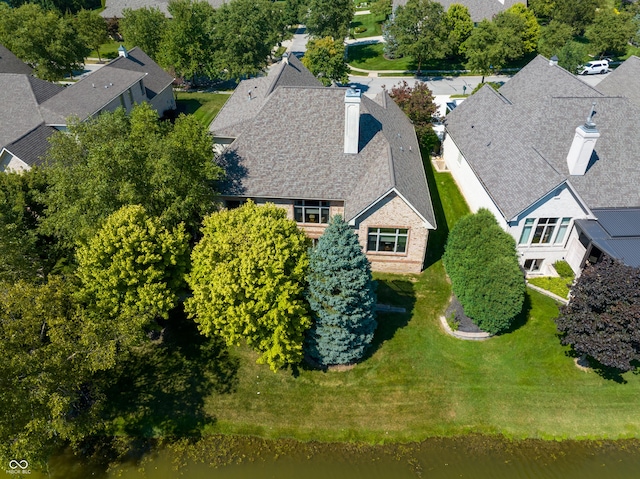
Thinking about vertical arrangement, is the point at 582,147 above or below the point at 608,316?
above

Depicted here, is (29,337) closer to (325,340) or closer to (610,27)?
(325,340)

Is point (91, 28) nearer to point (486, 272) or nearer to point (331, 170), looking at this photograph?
point (331, 170)

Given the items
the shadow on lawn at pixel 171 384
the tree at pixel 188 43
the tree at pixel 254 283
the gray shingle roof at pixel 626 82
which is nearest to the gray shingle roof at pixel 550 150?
the gray shingle roof at pixel 626 82

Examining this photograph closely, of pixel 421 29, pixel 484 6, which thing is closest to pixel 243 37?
pixel 421 29

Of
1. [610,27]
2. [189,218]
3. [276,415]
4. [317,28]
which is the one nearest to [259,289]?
[276,415]

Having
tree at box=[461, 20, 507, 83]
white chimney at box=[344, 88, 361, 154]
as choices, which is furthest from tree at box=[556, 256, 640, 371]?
tree at box=[461, 20, 507, 83]

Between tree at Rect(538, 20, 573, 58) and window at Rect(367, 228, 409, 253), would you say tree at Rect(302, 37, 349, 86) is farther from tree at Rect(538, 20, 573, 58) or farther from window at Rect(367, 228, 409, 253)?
window at Rect(367, 228, 409, 253)
